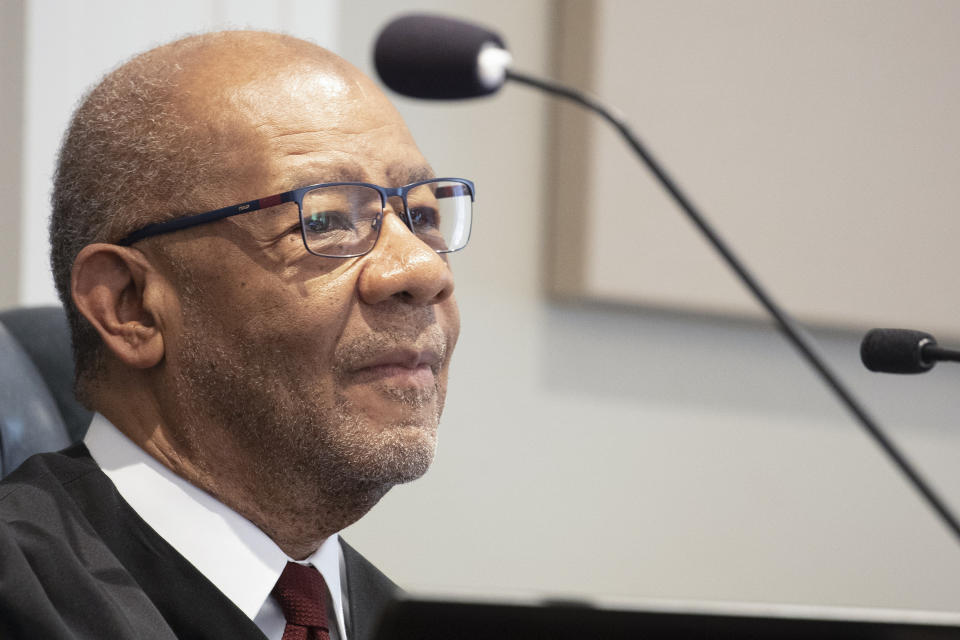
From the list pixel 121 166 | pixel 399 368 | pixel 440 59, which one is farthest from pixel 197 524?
pixel 440 59

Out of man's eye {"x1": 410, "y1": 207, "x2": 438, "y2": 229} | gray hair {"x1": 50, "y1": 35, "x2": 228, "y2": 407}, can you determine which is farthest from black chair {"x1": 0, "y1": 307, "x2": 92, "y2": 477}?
man's eye {"x1": 410, "y1": 207, "x2": 438, "y2": 229}

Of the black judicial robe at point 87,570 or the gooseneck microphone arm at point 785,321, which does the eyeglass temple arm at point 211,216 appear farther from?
the gooseneck microphone arm at point 785,321

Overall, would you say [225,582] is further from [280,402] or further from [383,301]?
[383,301]

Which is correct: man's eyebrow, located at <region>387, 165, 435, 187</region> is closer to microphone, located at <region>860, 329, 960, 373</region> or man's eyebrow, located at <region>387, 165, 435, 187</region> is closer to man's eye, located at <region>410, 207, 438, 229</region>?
man's eye, located at <region>410, 207, 438, 229</region>

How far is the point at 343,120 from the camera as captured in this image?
1204 millimetres

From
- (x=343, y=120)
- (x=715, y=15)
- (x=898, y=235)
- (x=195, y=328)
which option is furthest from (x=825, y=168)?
(x=195, y=328)

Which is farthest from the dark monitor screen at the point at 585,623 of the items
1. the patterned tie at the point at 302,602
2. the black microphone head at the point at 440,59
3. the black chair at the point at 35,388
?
the black chair at the point at 35,388

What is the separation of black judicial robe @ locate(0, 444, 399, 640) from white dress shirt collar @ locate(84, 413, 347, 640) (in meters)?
0.02

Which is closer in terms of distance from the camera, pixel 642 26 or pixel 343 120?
pixel 343 120

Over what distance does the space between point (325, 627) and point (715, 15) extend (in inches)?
61.2

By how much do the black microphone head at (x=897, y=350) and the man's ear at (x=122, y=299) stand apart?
680 mm

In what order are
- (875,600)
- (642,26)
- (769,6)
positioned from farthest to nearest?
(875,600) < (769,6) < (642,26)

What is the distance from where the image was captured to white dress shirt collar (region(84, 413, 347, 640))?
108cm

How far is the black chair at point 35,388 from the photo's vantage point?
1267 mm
